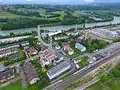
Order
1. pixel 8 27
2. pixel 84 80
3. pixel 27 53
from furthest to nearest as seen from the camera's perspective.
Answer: pixel 8 27
pixel 27 53
pixel 84 80

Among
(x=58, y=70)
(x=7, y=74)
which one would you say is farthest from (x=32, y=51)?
(x=58, y=70)

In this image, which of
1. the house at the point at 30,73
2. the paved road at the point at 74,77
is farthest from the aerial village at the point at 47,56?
the paved road at the point at 74,77

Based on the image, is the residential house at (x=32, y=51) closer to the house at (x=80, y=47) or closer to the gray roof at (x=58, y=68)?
the gray roof at (x=58, y=68)

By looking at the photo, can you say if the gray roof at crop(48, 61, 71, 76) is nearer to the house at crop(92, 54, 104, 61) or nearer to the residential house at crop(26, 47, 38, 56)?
the house at crop(92, 54, 104, 61)

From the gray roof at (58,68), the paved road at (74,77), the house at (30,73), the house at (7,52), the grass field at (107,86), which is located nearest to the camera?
the paved road at (74,77)

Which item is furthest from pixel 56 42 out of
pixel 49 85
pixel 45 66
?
pixel 49 85

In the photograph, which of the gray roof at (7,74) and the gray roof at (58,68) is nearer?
the gray roof at (7,74)

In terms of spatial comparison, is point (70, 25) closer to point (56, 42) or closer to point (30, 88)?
point (56, 42)

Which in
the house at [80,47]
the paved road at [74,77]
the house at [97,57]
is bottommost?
the paved road at [74,77]
